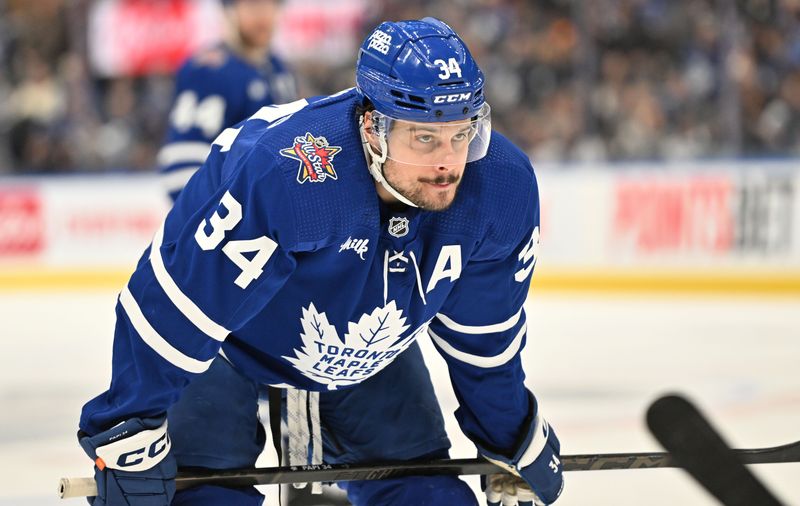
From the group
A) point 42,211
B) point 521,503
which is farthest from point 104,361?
point 521,503

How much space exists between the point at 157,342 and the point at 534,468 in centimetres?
77

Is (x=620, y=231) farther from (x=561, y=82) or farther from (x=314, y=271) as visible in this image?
(x=314, y=271)

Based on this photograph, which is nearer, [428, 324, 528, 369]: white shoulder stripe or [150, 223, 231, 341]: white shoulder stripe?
[150, 223, 231, 341]: white shoulder stripe

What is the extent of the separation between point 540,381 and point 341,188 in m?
2.44

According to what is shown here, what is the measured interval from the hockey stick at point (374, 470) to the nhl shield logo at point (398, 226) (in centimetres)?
47

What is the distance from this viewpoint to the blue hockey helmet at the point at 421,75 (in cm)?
175

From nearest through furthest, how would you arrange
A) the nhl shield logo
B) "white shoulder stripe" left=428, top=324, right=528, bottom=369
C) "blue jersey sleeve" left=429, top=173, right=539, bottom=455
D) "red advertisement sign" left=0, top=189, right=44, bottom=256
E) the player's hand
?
the nhl shield logo < "blue jersey sleeve" left=429, top=173, right=539, bottom=455 < "white shoulder stripe" left=428, top=324, right=528, bottom=369 < the player's hand < "red advertisement sign" left=0, top=189, right=44, bottom=256

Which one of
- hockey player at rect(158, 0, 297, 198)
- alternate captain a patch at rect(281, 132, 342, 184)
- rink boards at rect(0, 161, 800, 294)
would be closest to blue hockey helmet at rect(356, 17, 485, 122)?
alternate captain a patch at rect(281, 132, 342, 184)

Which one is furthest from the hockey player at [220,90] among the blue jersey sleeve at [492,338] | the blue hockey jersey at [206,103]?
the blue jersey sleeve at [492,338]

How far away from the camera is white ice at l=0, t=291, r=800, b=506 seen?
308cm

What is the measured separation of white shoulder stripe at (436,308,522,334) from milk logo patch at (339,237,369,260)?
294mm

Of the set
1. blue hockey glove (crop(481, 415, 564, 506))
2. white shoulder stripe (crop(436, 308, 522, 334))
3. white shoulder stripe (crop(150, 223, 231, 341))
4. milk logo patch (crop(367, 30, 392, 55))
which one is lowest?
blue hockey glove (crop(481, 415, 564, 506))

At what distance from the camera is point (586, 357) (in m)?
4.42

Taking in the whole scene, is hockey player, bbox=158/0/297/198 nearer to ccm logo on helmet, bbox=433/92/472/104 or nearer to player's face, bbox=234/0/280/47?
player's face, bbox=234/0/280/47
